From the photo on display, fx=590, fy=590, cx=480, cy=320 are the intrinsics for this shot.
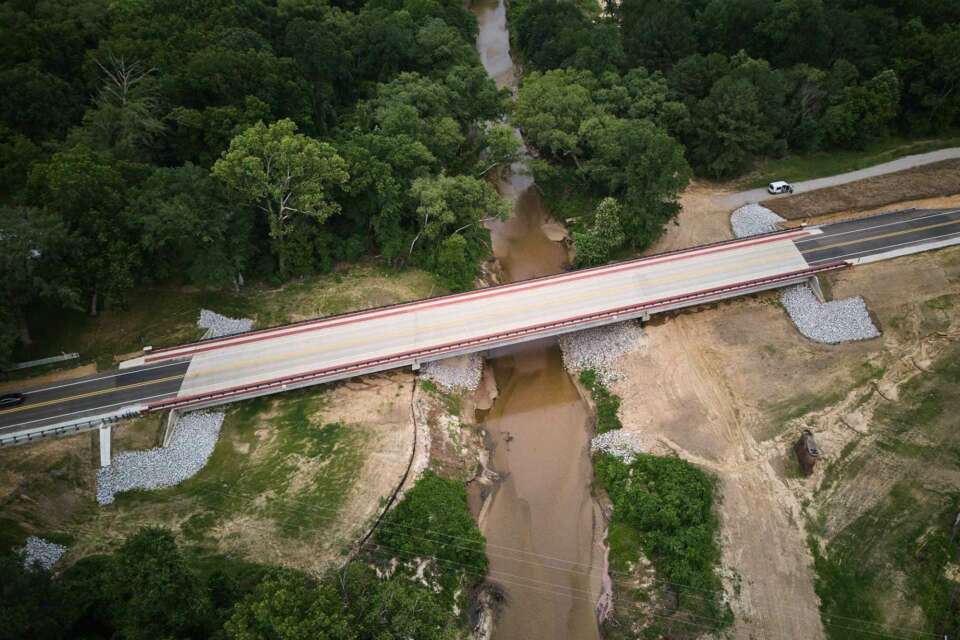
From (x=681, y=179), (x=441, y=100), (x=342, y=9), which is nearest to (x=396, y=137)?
(x=441, y=100)

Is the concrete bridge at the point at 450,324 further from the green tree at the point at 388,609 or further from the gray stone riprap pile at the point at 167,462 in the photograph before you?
the green tree at the point at 388,609

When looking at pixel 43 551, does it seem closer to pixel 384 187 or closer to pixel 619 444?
pixel 384 187

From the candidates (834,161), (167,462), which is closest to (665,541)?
(167,462)

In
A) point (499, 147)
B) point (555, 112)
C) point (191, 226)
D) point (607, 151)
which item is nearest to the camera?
point (191, 226)

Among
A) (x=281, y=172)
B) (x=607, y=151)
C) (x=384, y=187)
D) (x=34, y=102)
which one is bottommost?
(x=607, y=151)

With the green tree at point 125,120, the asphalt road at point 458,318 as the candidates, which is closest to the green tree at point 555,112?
the asphalt road at point 458,318

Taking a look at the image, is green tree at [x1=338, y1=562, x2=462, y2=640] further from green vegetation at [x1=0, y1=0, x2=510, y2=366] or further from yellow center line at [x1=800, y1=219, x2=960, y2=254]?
yellow center line at [x1=800, y1=219, x2=960, y2=254]
